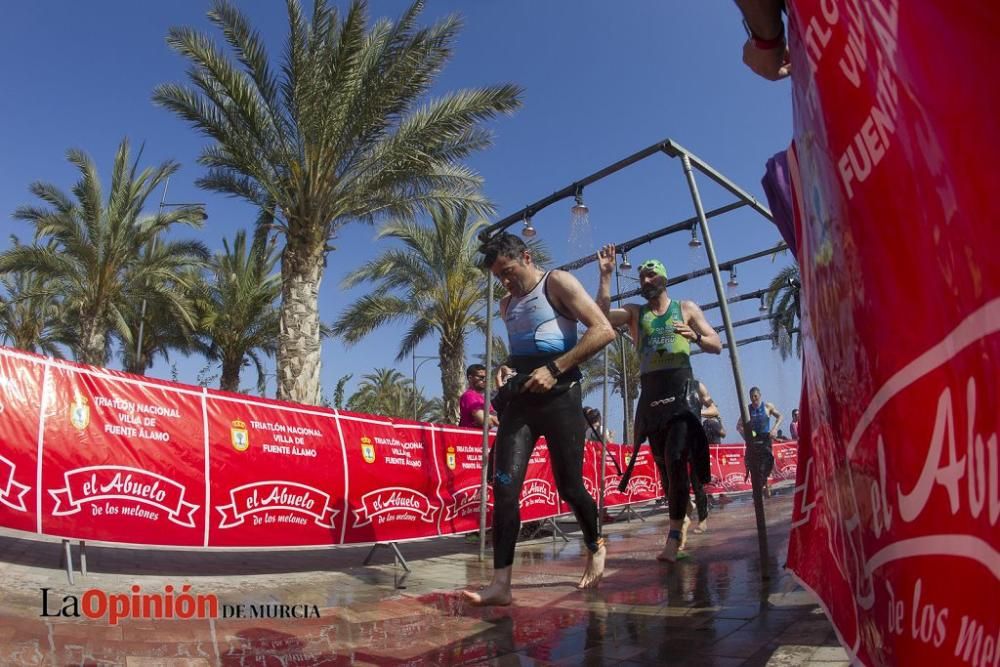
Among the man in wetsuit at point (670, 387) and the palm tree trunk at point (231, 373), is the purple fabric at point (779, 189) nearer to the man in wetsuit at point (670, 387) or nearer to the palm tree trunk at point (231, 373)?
the man in wetsuit at point (670, 387)

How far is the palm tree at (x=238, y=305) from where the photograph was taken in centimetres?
1850

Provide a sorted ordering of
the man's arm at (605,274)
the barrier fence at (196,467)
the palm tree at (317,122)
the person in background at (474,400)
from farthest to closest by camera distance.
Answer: the palm tree at (317,122), the person in background at (474,400), the man's arm at (605,274), the barrier fence at (196,467)

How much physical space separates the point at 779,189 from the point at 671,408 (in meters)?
2.71

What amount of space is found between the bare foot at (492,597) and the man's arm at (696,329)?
208 centimetres

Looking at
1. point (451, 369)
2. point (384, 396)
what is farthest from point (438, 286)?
point (384, 396)

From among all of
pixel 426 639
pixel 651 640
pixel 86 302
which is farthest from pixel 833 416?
pixel 86 302

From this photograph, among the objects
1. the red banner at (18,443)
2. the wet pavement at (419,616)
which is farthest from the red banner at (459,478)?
the red banner at (18,443)

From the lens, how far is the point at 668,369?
442 centimetres

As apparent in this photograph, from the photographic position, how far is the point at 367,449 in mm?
5152

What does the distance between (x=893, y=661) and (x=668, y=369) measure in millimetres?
3728

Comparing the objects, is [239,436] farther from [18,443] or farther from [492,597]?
[492,597]

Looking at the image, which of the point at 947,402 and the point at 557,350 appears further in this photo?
the point at 557,350

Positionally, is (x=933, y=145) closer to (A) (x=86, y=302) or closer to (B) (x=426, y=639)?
(B) (x=426, y=639)

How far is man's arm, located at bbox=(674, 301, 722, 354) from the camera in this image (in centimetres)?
419
